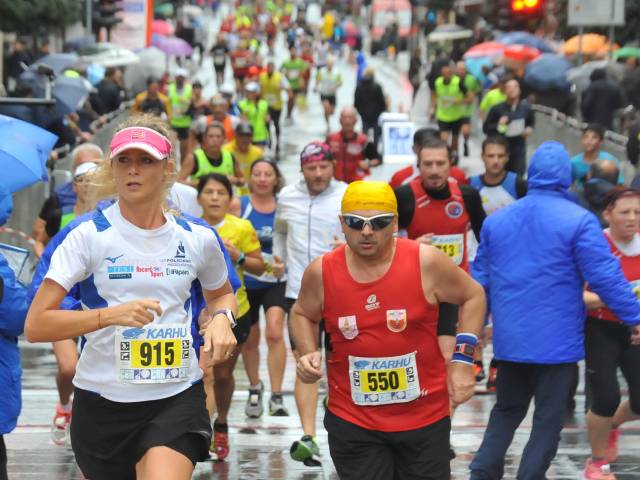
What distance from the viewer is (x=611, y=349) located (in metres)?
8.67

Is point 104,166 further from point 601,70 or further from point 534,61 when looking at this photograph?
point 534,61

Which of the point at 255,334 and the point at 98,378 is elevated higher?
the point at 98,378

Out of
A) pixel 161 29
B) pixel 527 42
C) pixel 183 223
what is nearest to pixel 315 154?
pixel 183 223

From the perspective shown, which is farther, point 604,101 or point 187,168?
point 604,101

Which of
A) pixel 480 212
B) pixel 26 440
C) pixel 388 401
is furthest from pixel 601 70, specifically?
pixel 388 401

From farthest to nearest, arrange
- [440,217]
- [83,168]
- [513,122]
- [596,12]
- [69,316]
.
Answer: [596,12] → [513,122] → [440,217] → [83,168] → [69,316]

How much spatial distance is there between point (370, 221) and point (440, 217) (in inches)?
154

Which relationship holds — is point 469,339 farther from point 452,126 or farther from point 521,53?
point 521,53

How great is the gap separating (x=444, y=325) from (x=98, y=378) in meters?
2.16

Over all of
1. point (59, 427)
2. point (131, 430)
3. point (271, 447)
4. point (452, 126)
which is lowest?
point (452, 126)

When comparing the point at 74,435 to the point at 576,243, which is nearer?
the point at 74,435

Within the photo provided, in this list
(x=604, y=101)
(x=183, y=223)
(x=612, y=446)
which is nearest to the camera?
(x=183, y=223)

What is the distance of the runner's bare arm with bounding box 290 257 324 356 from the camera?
6.40 metres

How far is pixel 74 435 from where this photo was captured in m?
5.85
